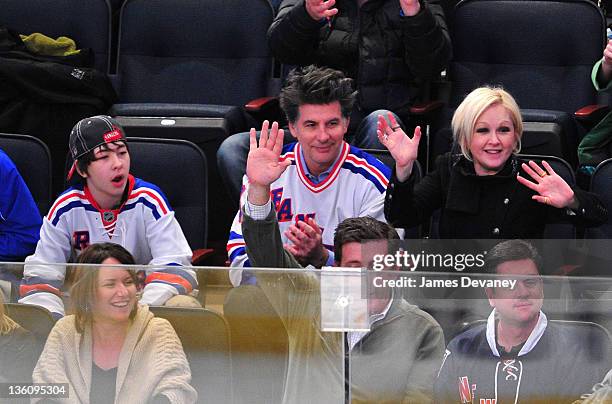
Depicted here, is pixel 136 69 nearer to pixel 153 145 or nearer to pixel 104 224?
pixel 153 145

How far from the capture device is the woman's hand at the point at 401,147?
142 inches

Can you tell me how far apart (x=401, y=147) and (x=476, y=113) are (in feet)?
0.97

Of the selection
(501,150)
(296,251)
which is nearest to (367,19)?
(501,150)

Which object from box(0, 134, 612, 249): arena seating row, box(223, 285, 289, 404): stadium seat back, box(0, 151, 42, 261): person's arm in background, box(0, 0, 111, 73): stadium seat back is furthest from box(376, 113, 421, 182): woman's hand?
box(0, 0, 111, 73): stadium seat back

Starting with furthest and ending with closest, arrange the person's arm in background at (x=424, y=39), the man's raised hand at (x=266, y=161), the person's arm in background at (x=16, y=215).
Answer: the person's arm in background at (x=424, y=39) < the person's arm in background at (x=16, y=215) < the man's raised hand at (x=266, y=161)

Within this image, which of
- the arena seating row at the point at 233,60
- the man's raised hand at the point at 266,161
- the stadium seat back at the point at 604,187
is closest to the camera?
the man's raised hand at the point at 266,161

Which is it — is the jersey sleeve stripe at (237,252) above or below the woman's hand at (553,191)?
below

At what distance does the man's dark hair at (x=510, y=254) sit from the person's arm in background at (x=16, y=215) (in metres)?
1.76

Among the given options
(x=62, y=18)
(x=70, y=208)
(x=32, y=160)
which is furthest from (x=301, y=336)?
(x=62, y=18)

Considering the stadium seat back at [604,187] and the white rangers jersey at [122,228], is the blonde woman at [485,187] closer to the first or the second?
the stadium seat back at [604,187]

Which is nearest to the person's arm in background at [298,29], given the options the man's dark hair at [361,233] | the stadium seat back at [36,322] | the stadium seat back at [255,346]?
the man's dark hair at [361,233]

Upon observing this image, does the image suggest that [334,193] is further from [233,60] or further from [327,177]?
[233,60]

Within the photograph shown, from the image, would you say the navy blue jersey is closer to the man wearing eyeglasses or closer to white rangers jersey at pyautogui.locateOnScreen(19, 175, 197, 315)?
the man wearing eyeglasses

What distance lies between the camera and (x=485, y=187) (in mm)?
3768
